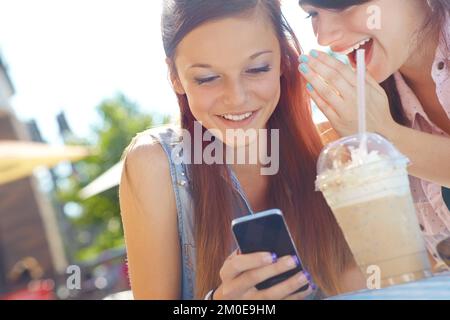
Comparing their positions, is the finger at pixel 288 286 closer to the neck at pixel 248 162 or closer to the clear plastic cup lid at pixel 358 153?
the clear plastic cup lid at pixel 358 153

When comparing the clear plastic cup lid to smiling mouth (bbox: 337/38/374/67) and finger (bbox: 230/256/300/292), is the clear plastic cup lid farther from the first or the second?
smiling mouth (bbox: 337/38/374/67)

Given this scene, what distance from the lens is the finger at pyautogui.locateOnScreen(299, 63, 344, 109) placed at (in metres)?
1.20

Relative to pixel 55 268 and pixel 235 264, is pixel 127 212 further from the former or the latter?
pixel 55 268

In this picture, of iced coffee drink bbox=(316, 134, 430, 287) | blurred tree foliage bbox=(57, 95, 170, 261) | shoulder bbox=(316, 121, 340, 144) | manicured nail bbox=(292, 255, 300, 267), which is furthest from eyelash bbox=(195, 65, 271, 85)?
blurred tree foliage bbox=(57, 95, 170, 261)

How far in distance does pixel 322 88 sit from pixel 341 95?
0.04 meters

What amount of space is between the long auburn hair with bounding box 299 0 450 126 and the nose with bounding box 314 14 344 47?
32 mm

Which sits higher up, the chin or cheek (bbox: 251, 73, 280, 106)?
the chin

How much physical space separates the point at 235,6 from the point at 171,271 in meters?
0.52

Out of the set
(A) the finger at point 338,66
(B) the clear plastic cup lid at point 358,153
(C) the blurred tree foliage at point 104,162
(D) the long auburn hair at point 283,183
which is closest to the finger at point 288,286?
(B) the clear plastic cup lid at point 358,153

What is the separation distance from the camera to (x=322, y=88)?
121 cm

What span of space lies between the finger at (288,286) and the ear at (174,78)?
1.70 feet

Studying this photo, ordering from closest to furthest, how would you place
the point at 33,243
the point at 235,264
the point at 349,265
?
the point at 235,264
the point at 349,265
the point at 33,243
